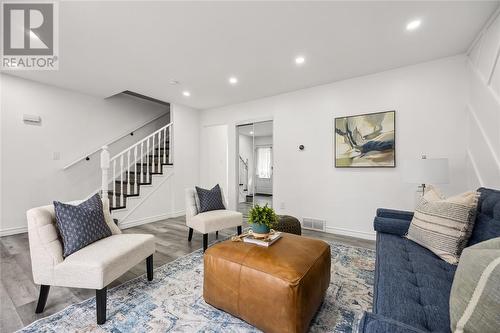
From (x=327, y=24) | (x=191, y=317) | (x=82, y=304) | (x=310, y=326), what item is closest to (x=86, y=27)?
(x=327, y=24)

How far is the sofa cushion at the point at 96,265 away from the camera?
58.5 inches

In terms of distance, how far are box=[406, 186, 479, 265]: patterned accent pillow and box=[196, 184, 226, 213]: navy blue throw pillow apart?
2424 mm

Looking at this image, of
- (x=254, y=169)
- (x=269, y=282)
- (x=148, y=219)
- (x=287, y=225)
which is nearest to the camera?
(x=269, y=282)

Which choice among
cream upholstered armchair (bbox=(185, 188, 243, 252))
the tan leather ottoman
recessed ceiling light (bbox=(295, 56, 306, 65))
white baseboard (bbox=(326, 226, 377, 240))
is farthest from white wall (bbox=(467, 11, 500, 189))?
cream upholstered armchair (bbox=(185, 188, 243, 252))

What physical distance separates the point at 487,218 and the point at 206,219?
260 cm

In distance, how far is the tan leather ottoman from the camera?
129 centimetres

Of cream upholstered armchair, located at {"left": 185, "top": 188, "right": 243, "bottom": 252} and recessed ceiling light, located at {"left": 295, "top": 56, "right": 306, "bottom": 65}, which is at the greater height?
recessed ceiling light, located at {"left": 295, "top": 56, "right": 306, "bottom": 65}

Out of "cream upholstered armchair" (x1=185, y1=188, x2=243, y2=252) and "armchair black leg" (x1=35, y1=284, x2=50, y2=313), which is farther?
"cream upholstered armchair" (x1=185, y1=188, x2=243, y2=252)

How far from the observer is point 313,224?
3805mm

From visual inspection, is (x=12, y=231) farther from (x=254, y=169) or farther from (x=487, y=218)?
(x=487, y=218)

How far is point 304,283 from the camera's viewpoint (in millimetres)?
1320

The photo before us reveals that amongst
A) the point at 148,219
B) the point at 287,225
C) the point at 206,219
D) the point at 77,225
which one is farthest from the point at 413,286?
the point at 148,219

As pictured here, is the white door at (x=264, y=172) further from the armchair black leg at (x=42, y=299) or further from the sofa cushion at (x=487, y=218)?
the armchair black leg at (x=42, y=299)

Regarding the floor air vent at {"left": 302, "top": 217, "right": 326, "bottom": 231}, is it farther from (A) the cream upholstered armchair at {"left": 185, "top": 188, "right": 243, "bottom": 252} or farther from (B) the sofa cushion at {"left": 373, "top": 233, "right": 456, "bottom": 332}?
(B) the sofa cushion at {"left": 373, "top": 233, "right": 456, "bottom": 332}
